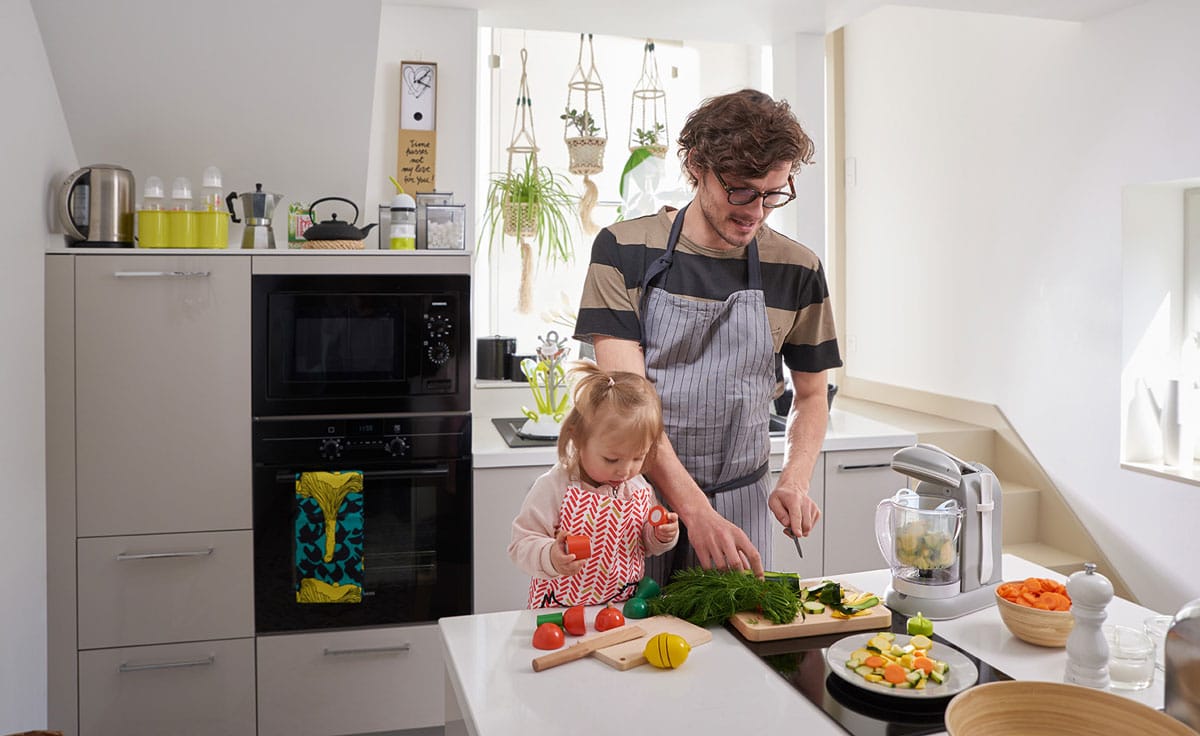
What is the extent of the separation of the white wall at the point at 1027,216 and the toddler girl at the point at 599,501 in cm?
223

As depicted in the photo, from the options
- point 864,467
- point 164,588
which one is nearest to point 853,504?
point 864,467

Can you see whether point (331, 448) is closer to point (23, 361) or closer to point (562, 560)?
point (23, 361)

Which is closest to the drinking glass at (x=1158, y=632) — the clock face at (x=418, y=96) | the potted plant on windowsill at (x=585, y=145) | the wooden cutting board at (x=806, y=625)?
the wooden cutting board at (x=806, y=625)

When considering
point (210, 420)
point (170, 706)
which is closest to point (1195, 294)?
point (210, 420)

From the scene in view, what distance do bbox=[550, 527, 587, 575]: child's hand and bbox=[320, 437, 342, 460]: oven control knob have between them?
139 centimetres

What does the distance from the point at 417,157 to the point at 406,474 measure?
1.04 metres

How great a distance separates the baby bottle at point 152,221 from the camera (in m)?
2.71

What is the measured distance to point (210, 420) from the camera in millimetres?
2691

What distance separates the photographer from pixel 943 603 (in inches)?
59.7

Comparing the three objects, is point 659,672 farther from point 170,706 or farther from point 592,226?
point 592,226

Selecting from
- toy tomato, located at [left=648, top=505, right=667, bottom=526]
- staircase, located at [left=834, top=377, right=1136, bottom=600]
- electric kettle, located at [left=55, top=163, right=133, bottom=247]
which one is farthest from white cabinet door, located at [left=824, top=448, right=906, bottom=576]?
electric kettle, located at [left=55, top=163, right=133, bottom=247]

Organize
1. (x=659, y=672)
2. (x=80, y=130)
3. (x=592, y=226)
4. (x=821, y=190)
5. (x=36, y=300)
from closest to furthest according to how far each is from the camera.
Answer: (x=659, y=672) → (x=36, y=300) → (x=80, y=130) → (x=821, y=190) → (x=592, y=226)

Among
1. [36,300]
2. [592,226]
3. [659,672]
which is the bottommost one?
[659,672]

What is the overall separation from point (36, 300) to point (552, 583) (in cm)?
175
